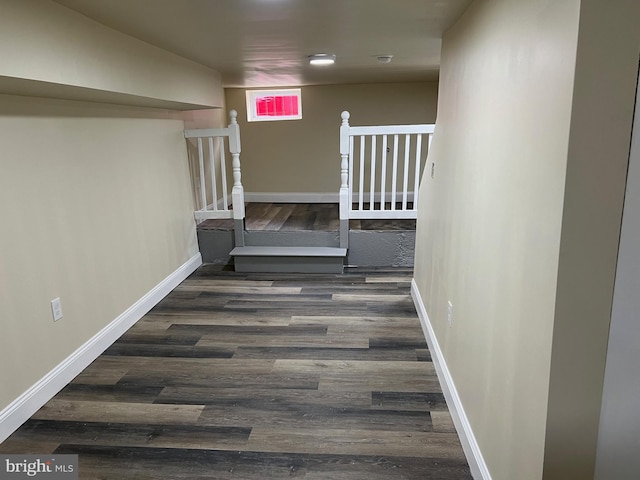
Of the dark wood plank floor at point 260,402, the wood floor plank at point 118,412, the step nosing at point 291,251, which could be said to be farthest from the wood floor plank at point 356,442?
the step nosing at point 291,251

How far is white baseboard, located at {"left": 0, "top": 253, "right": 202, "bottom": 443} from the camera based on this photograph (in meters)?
2.14

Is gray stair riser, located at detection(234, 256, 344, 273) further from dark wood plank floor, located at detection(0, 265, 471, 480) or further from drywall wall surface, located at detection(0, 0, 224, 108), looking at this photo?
drywall wall surface, located at detection(0, 0, 224, 108)

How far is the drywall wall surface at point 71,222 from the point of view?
219 cm

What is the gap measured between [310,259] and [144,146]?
1.82 metres

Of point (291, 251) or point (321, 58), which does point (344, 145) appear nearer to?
point (321, 58)

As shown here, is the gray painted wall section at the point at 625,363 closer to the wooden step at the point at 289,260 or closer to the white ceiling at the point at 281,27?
the white ceiling at the point at 281,27

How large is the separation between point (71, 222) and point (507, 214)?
2.41 meters

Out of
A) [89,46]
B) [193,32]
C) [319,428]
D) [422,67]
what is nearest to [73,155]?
[89,46]

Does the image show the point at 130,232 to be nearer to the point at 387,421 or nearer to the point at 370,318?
the point at 370,318

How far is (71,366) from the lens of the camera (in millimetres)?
2576

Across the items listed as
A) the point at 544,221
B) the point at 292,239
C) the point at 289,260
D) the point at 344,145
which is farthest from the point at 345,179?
the point at 544,221

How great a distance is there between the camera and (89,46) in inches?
87.4

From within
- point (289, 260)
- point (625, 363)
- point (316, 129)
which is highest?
point (316, 129)

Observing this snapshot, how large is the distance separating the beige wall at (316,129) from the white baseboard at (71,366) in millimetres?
2988
